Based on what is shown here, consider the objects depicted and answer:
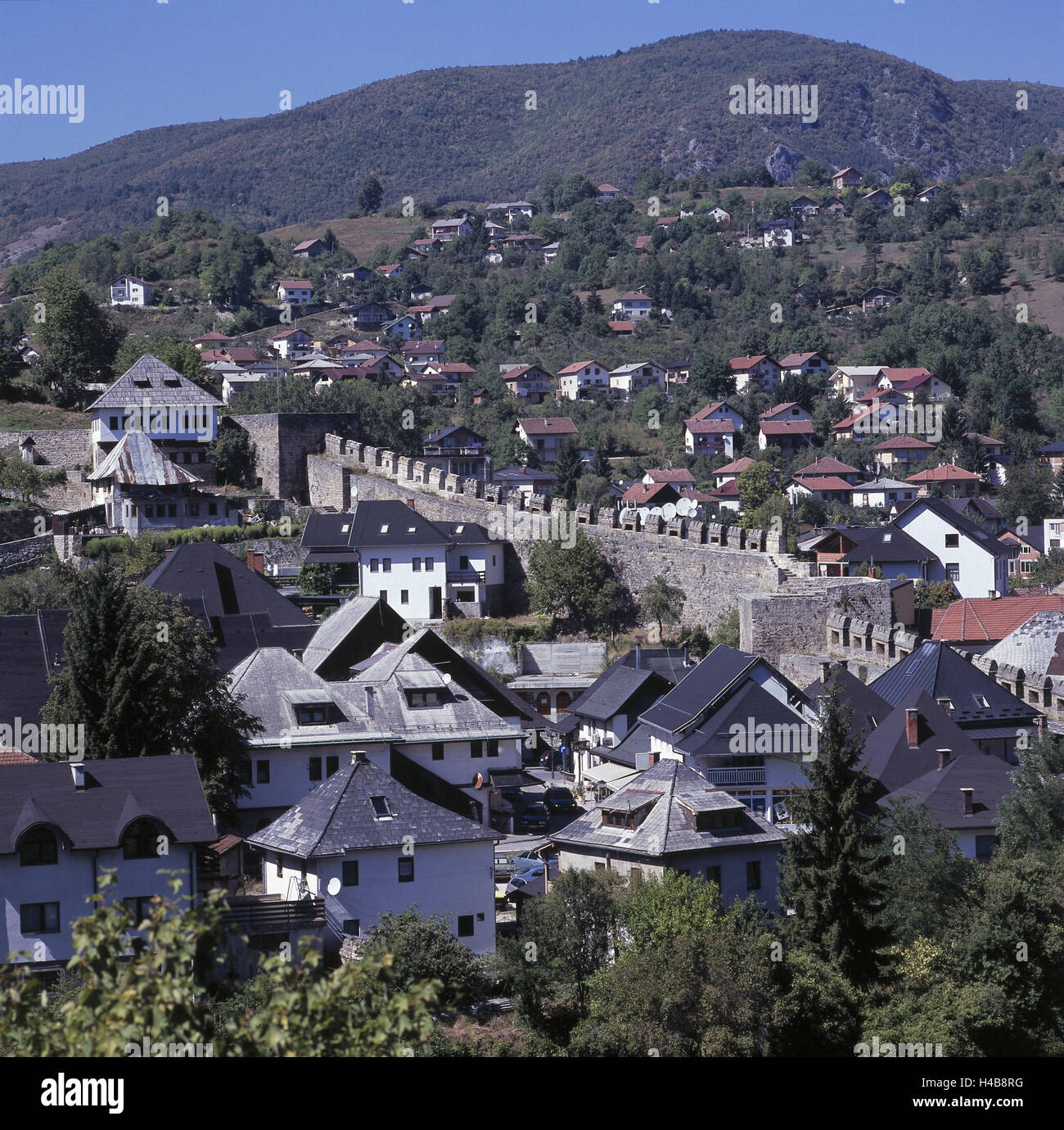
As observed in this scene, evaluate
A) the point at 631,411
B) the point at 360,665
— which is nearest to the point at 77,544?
the point at 360,665

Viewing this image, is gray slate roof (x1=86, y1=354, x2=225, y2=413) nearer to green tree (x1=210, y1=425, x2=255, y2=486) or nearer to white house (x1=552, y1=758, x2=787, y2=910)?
green tree (x1=210, y1=425, x2=255, y2=486)

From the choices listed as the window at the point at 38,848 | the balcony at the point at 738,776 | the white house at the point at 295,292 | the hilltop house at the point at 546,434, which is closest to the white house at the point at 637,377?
the hilltop house at the point at 546,434

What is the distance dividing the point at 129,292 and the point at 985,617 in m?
72.1

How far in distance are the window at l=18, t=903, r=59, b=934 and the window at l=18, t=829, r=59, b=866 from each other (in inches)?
22.7

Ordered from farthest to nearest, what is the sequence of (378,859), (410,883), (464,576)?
(464,576)
(410,883)
(378,859)

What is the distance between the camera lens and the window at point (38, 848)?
22703mm

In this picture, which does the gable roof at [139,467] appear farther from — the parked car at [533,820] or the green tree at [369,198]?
the green tree at [369,198]

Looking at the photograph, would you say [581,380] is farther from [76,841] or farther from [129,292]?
[76,841]

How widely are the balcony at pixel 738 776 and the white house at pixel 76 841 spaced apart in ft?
38.8

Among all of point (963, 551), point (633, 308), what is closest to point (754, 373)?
point (633, 308)

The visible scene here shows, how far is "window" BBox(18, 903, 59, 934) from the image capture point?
22.6 meters

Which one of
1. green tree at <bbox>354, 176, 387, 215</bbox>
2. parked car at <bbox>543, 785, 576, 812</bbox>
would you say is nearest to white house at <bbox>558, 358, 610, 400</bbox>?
parked car at <bbox>543, 785, 576, 812</bbox>

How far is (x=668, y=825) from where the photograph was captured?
26672 mm

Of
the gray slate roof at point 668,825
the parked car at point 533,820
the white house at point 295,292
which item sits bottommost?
the parked car at point 533,820
